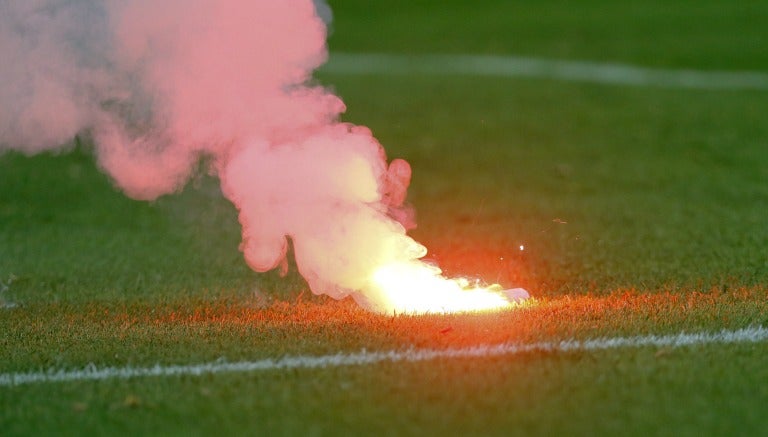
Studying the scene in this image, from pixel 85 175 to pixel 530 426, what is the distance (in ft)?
20.0

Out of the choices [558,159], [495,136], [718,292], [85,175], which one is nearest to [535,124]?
[495,136]

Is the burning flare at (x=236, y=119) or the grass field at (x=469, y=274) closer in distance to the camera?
the grass field at (x=469, y=274)

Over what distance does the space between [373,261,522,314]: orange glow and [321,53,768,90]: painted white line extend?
7.79 meters

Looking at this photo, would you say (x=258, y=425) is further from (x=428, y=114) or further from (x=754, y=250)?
(x=428, y=114)

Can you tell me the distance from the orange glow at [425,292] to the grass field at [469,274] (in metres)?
0.22

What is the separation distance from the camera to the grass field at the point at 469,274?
4293mm

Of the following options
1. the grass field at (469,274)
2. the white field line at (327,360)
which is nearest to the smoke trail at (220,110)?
the grass field at (469,274)

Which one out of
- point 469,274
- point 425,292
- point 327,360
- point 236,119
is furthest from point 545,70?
point 327,360

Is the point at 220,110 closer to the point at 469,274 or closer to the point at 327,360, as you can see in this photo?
the point at 469,274

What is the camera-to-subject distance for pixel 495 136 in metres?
10.5

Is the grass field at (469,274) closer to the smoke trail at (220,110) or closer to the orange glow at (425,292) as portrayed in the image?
the orange glow at (425,292)

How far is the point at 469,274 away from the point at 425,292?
0.80 metres

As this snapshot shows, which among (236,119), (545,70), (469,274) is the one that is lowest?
(469,274)

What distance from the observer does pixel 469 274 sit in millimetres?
6520
